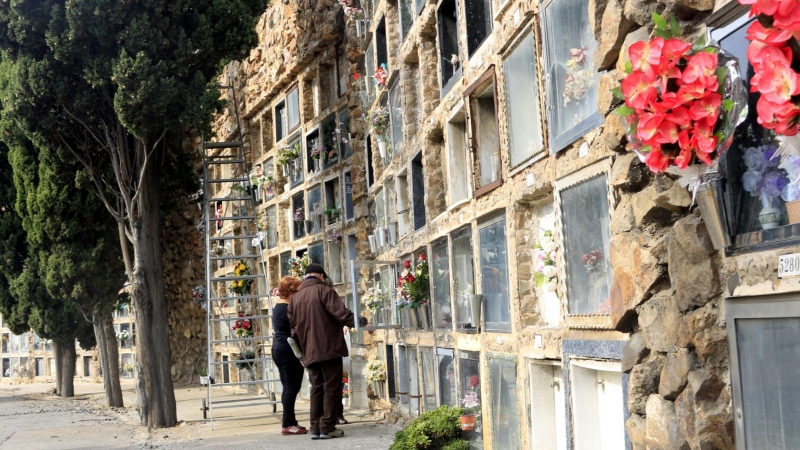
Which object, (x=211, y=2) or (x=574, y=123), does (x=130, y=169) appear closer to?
(x=211, y=2)

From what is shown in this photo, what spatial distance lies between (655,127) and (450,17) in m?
4.70

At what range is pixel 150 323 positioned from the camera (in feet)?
33.6

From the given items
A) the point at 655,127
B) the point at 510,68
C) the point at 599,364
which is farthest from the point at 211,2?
the point at 655,127

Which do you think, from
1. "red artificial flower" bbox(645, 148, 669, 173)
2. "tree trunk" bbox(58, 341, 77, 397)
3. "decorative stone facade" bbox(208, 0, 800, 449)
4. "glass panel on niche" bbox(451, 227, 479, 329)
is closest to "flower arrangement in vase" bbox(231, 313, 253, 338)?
"decorative stone facade" bbox(208, 0, 800, 449)

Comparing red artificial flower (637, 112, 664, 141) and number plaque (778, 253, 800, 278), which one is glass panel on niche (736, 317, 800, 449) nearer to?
number plaque (778, 253, 800, 278)

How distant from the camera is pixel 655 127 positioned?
2340 millimetres

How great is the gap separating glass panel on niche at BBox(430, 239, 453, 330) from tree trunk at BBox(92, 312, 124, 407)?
349 inches

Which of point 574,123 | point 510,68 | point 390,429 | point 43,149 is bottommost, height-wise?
point 390,429

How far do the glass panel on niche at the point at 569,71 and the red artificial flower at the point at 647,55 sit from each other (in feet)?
4.89

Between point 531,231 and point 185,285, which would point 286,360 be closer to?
point 531,231

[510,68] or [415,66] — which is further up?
[415,66]

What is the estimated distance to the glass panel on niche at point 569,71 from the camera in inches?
158

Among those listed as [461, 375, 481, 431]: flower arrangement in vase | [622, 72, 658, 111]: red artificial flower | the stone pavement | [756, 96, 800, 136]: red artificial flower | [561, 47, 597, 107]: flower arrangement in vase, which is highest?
[561, 47, 597, 107]: flower arrangement in vase

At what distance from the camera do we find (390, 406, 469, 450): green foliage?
6.01 metres
